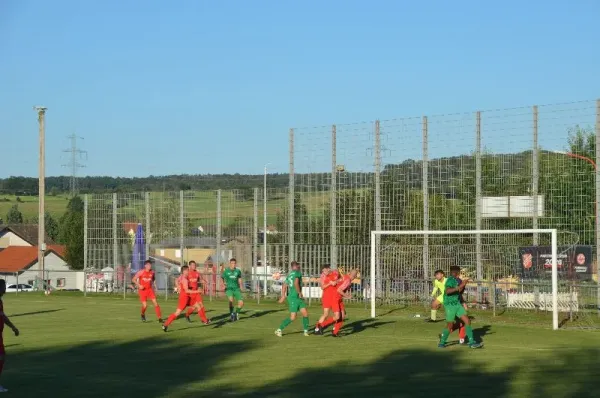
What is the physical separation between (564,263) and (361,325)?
26.4ft

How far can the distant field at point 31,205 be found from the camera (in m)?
178

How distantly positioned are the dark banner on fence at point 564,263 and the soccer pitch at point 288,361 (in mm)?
3305

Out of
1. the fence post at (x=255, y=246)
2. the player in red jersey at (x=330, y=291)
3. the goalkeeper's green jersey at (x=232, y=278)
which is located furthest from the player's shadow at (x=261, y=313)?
the player in red jersey at (x=330, y=291)

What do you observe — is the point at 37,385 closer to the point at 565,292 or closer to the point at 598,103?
Result: the point at 565,292

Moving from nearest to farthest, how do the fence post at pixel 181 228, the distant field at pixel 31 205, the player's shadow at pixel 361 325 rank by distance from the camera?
the player's shadow at pixel 361 325 → the fence post at pixel 181 228 → the distant field at pixel 31 205

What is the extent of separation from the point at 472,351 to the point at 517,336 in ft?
16.0

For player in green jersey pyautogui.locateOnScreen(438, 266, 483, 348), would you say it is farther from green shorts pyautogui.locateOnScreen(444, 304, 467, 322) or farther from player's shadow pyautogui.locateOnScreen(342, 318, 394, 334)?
player's shadow pyautogui.locateOnScreen(342, 318, 394, 334)

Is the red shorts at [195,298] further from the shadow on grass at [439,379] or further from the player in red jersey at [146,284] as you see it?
the shadow on grass at [439,379]

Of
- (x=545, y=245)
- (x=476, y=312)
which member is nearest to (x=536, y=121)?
(x=545, y=245)

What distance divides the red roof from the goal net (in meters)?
83.4

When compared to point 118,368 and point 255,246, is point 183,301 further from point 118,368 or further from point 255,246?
point 255,246

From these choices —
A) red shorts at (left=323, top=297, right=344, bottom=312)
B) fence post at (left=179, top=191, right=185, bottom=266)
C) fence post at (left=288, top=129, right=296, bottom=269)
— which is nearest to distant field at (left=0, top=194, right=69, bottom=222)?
fence post at (left=179, top=191, right=185, bottom=266)

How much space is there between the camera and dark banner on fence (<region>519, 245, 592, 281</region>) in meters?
34.0

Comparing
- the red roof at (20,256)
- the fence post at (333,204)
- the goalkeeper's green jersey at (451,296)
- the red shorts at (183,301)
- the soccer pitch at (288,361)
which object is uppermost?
the fence post at (333,204)
